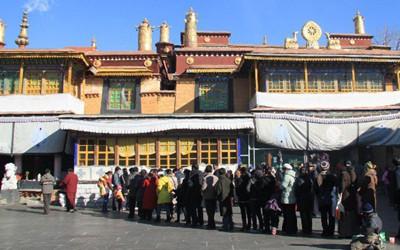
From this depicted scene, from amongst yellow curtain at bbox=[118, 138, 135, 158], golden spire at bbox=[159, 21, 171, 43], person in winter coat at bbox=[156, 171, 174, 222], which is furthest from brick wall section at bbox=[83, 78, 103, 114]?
person in winter coat at bbox=[156, 171, 174, 222]

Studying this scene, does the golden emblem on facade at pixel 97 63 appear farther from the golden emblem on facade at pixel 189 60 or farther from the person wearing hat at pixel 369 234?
the person wearing hat at pixel 369 234

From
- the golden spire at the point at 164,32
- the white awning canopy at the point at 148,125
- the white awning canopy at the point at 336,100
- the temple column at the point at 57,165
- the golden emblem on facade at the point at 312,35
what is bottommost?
the temple column at the point at 57,165

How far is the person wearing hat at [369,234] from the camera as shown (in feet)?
19.2

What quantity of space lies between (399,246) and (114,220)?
23.6 ft

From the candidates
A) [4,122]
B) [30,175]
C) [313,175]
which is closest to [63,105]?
[4,122]

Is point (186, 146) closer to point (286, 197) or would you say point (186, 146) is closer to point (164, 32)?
point (286, 197)

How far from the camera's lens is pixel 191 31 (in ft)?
77.9

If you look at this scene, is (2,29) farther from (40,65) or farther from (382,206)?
(382,206)

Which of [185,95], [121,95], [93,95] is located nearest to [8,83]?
[93,95]

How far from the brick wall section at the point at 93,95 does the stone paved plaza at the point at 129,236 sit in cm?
964

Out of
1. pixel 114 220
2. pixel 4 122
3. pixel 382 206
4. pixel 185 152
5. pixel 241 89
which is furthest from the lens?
pixel 241 89

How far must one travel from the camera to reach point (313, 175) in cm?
905

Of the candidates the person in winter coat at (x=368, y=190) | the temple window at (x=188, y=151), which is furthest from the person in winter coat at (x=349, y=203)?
the temple window at (x=188, y=151)

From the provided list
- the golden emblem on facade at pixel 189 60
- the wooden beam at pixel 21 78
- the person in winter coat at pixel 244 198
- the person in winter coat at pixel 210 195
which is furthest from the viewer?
the golden emblem on facade at pixel 189 60
